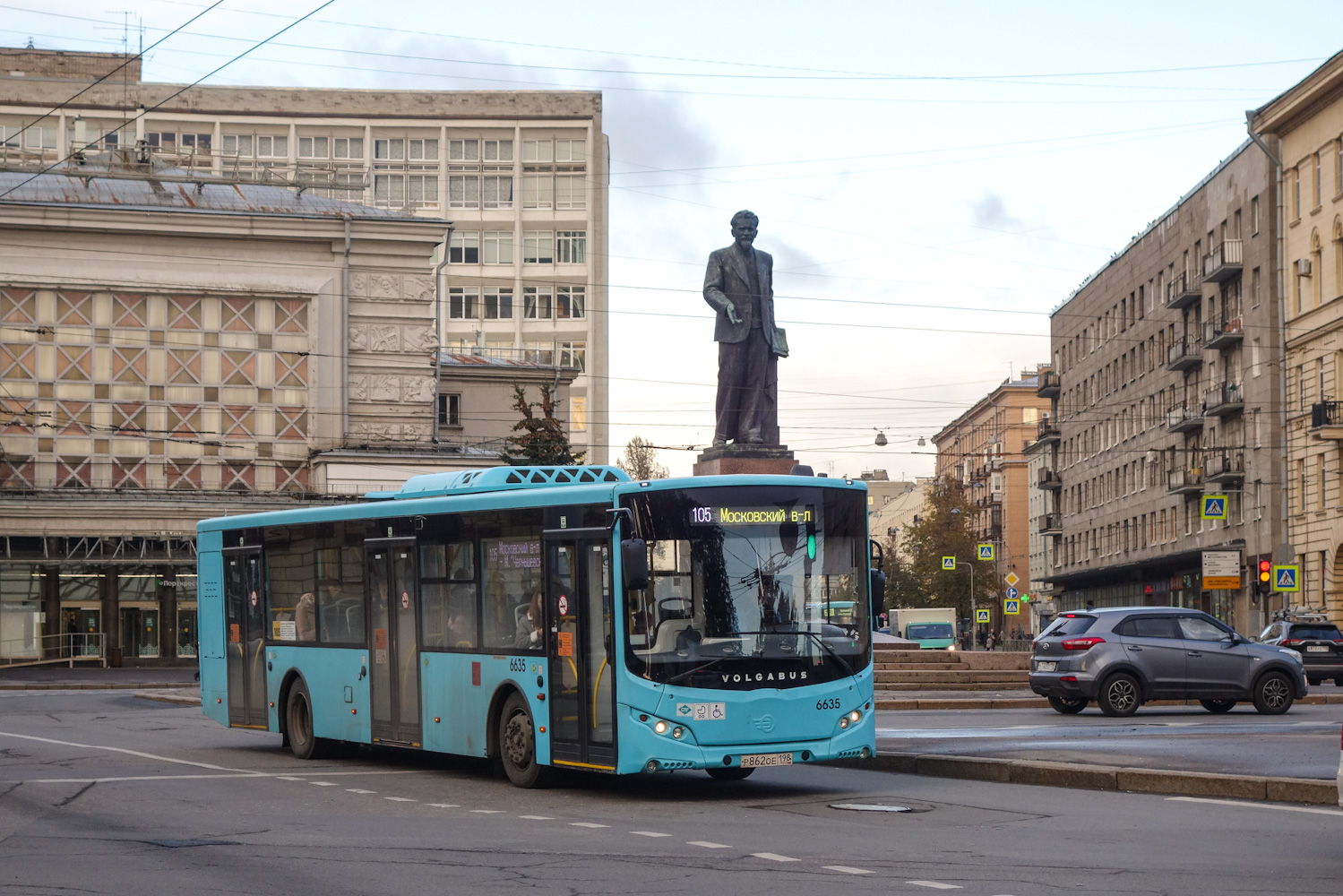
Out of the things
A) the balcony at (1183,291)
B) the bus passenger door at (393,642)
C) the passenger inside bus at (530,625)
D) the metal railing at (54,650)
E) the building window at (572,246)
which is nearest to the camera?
the passenger inside bus at (530,625)

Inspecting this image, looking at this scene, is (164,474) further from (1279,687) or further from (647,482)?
(647,482)

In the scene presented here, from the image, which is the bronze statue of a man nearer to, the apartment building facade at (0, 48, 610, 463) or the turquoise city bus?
the turquoise city bus

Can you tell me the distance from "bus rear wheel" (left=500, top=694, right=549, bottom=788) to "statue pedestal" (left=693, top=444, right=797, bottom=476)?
33.4 feet

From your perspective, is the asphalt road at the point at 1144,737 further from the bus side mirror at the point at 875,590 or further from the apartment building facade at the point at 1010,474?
the apartment building facade at the point at 1010,474

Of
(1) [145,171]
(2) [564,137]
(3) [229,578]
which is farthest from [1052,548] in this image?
(3) [229,578]

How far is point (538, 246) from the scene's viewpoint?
103 metres

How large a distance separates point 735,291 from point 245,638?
937 cm

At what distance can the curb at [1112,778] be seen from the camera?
46.1 feet

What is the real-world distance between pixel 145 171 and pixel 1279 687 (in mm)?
46670

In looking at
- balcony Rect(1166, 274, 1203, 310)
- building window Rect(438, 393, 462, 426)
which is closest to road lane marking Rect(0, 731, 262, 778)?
building window Rect(438, 393, 462, 426)

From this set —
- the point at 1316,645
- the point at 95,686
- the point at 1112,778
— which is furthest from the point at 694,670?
the point at 95,686

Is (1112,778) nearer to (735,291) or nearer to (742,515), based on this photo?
(742,515)

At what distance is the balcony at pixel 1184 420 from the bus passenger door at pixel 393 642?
57377mm

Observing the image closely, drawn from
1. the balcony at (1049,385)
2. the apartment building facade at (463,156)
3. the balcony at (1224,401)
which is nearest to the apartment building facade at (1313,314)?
the balcony at (1224,401)
